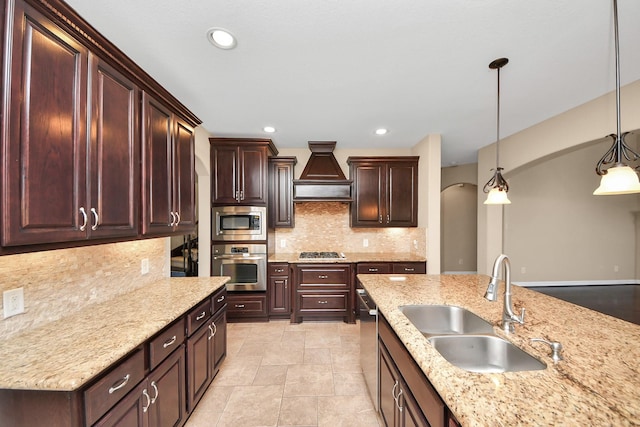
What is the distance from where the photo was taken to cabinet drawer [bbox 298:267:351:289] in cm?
356

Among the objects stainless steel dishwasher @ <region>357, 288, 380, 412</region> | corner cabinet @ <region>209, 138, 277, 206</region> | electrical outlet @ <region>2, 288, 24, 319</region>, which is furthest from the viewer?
corner cabinet @ <region>209, 138, 277, 206</region>

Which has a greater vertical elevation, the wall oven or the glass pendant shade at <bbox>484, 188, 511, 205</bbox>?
the glass pendant shade at <bbox>484, 188, 511, 205</bbox>

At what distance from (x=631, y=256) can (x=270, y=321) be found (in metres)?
8.30

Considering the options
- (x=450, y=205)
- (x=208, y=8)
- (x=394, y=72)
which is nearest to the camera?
(x=208, y=8)

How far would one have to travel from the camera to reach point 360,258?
12.4ft

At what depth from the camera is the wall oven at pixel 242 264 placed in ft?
11.4

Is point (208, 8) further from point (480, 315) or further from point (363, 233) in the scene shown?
point (363, 233)

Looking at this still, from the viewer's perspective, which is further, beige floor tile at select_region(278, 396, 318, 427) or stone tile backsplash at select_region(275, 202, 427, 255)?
stone tile backsplash at select_region(275, 202, 427, 255)

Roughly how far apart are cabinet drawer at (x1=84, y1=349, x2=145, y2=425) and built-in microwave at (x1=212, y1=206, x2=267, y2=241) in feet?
7.47

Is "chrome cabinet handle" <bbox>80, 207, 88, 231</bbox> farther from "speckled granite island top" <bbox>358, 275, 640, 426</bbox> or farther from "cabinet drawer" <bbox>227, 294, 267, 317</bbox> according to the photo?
"cabinet drawer" <bbox>227, 294, 267, 317</bbox>

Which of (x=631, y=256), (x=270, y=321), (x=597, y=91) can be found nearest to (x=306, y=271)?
(x=270, y=321)

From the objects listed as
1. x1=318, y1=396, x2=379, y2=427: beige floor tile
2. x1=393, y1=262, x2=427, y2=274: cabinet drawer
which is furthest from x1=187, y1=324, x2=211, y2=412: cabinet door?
x1=393, y1=262, x2=427, y2=274: cabinet drawer

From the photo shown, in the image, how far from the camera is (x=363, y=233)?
167 inches

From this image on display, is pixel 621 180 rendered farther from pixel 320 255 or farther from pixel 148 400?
pixel 320 255
